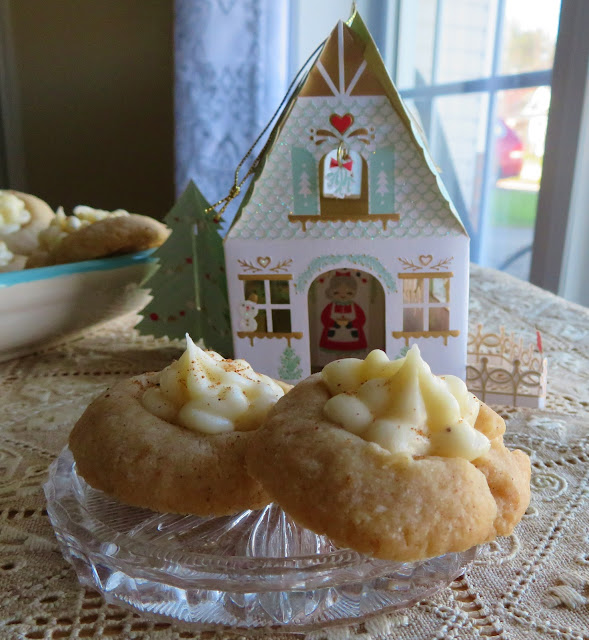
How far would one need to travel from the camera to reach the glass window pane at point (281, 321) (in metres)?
1.15

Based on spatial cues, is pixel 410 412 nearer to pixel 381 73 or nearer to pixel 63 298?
pixel 381 73

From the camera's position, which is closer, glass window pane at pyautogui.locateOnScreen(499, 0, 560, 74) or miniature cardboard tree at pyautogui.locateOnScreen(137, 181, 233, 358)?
miniature cardboard tree at pyautogui.locateOnScreen(137, 181, 233, 358)

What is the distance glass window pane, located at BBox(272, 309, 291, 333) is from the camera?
115 cm

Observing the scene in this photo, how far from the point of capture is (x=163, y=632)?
1.84 feet

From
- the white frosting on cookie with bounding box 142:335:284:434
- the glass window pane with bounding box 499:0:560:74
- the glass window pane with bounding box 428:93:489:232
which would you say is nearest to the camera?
the white frosting on cookie with bounding box 142:335:284:434

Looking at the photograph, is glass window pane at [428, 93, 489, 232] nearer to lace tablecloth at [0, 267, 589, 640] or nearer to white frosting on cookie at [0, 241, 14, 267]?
lace tablecloth at [0, 267, 589, 640]

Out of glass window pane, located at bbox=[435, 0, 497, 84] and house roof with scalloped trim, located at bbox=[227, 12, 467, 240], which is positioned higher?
glass window pane, located at bbox=[435, 0, 497, 84]

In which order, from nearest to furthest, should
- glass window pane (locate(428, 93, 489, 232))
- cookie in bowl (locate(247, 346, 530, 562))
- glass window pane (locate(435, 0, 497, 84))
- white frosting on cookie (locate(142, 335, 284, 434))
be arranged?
cookie in bowl (locate(247, 346, 530, 562)), white frosting on cookie (locate(142, 335, 284, 434)), glass window pane (locate(435, 0, 497, 84)), glass window pane (locate(428, 93, 489, 232))

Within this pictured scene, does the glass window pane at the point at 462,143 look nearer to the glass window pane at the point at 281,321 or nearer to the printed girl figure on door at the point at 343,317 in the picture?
the printed girl figure on door at the point at 343,317

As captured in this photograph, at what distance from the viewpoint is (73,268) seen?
1.24 m

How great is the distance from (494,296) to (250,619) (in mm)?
1371

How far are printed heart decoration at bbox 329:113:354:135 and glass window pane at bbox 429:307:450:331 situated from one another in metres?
0.36

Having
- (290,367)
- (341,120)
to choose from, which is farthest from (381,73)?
(290,367)

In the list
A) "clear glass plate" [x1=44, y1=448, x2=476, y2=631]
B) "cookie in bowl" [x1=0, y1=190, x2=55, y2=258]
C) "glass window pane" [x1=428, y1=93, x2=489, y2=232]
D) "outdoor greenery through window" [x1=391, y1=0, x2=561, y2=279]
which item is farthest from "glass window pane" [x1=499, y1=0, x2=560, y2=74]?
"clear glass plate" [x1=44, y1=448, x2=476, y2=631]
